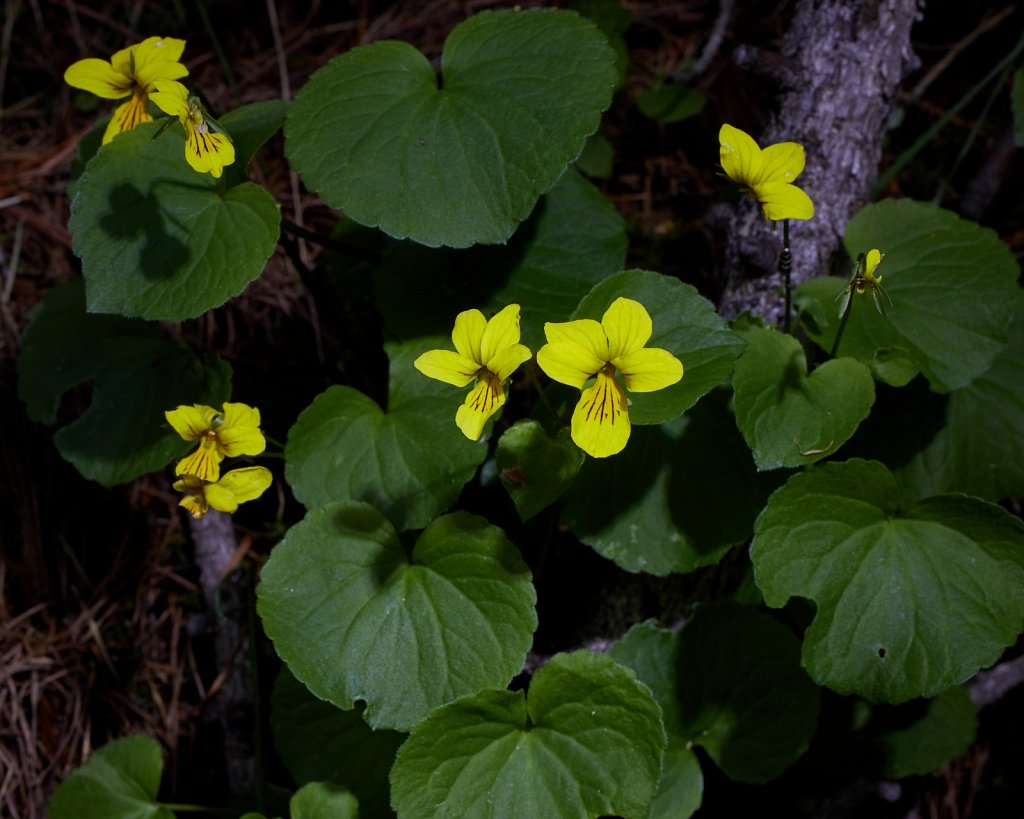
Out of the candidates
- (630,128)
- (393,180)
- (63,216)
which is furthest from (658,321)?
(63,216)

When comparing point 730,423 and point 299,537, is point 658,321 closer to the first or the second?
point 730,423

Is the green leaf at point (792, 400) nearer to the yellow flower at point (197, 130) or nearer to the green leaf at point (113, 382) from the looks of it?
the yellow flower at point (197, 130)

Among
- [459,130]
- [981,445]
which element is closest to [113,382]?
[459,130]

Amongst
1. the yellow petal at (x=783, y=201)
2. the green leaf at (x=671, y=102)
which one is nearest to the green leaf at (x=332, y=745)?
the yellow petal at (x=783, y=201)

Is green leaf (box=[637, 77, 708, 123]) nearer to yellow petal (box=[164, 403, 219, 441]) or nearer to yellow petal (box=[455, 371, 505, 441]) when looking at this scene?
yellow petal (box=[455, 371, 505, 441])

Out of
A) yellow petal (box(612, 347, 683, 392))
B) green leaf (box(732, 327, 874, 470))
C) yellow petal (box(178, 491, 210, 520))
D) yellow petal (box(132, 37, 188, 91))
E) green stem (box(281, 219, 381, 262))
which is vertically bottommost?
yellow petal (box(178, 491, 210, 520))

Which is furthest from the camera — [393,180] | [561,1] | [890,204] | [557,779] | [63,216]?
[561,1]

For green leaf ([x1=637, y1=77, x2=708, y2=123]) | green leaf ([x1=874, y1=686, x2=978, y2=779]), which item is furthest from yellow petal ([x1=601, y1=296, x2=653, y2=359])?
green leaf ([x1=637, y1=77, x2=708, y2=123])
